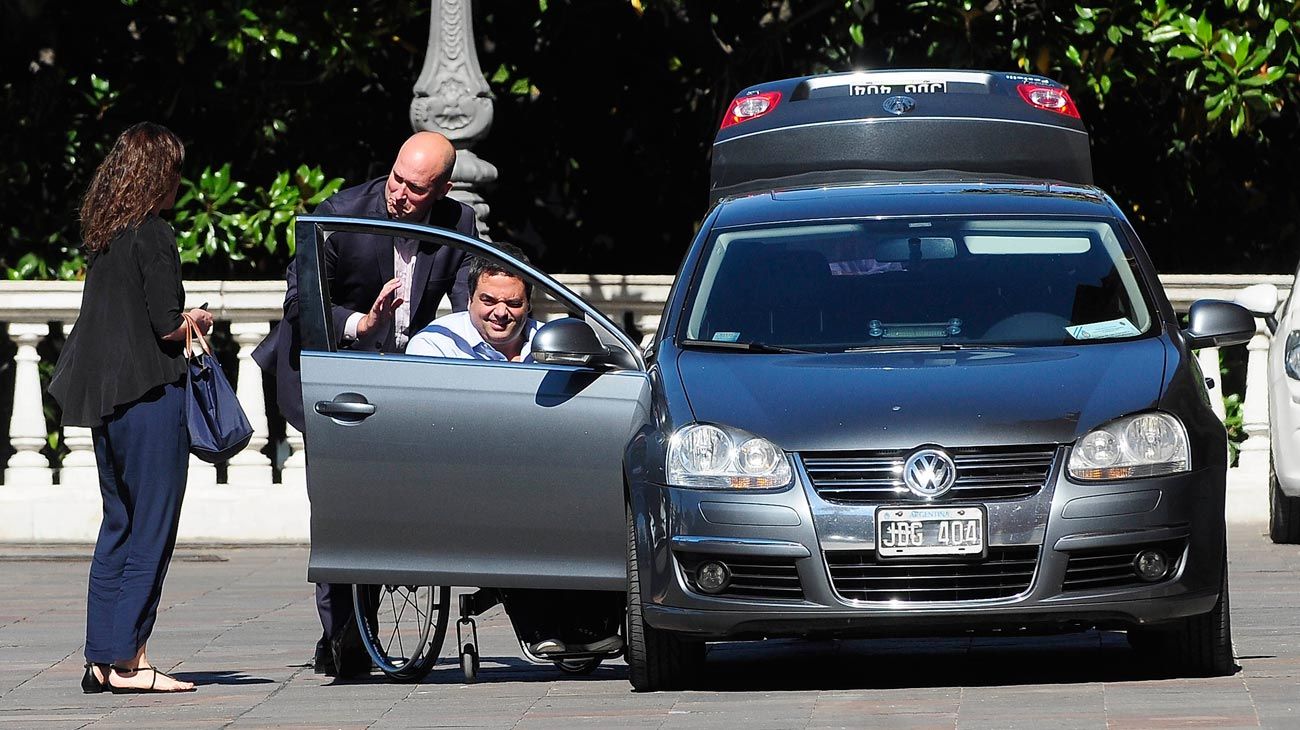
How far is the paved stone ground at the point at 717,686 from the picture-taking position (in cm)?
675

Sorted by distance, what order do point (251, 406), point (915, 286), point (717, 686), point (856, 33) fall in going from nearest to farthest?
point (717, 686) → point (915, 286) → point (251, 406) → point (856, 33)

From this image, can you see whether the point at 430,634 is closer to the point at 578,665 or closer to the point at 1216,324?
the point at 578,665

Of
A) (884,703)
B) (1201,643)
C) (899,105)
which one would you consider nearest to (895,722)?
(884,703)

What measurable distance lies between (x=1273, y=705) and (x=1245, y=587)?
335 centimetres

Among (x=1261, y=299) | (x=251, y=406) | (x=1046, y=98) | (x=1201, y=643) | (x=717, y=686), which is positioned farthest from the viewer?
(x=251, y=406)

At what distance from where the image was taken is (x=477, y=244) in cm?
757

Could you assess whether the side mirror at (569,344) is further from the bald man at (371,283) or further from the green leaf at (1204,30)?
the green leaf at (1204,30)

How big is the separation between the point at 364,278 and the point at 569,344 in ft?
3.46

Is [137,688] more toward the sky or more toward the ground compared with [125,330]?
more toward the ground

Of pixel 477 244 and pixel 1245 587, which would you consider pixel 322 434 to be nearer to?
pixel 477 244

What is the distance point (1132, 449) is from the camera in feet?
22.9

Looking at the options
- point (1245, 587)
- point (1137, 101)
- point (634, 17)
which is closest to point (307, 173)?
point (634, 17)

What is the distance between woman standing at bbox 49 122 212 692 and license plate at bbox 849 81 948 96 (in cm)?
414

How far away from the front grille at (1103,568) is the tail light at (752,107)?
4.50 m
